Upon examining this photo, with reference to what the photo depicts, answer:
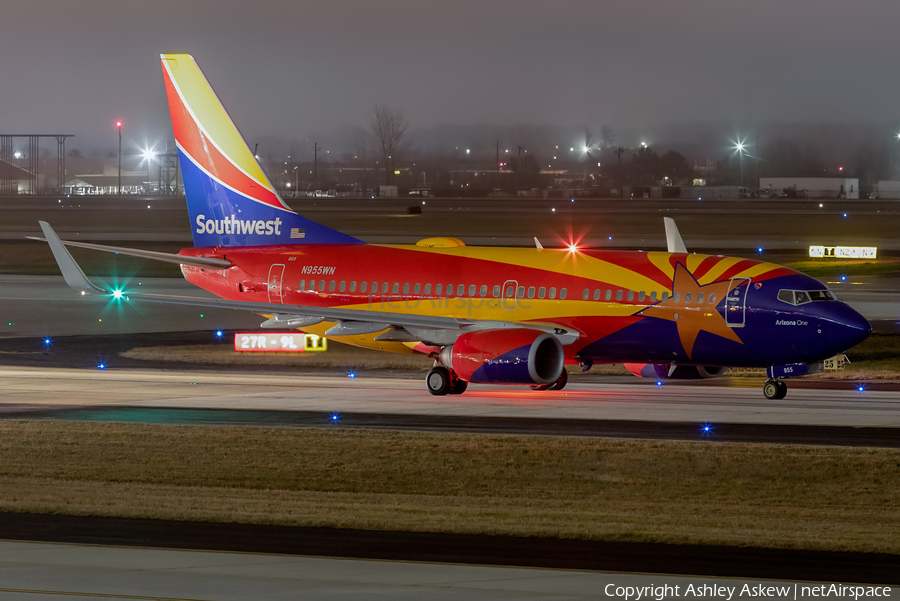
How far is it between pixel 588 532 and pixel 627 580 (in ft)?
10.3

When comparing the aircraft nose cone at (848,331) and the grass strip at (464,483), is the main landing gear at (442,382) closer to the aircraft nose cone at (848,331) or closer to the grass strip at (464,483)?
the grass strip at (464,483)

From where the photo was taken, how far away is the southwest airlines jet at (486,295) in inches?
1309

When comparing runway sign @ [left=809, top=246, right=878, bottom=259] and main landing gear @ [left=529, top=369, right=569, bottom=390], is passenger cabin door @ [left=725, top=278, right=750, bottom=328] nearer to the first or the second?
main landing gear @ [left=529, top=369, right=569, bottom=390]

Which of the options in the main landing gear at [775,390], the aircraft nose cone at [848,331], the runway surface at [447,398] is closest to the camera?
the runway surface at [447,398]

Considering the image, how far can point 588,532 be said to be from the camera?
18703 mm

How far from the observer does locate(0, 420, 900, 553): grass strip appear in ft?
64.2

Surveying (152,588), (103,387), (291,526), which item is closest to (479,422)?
(291,526)

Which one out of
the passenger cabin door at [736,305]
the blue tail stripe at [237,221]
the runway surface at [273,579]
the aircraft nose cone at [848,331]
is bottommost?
the runway surface at [273,579]

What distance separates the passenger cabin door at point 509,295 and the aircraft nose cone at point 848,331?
9465mm

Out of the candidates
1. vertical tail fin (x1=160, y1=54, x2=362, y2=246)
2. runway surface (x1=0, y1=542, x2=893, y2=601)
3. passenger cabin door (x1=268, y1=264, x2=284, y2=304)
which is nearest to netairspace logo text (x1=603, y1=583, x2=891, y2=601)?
runway surface (x1=0, y1=542, x2=893, y2=601)

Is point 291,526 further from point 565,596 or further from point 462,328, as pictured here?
point 462,328

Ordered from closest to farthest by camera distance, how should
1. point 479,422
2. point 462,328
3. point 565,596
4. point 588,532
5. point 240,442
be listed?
point 565,596 → point 588,532 → point 240,442 → point 479,422 → point 462,328

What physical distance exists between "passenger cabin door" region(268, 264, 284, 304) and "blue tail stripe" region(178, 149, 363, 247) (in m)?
1.57

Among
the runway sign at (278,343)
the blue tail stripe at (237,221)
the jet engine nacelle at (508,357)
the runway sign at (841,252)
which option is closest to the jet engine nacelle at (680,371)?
the jet engine nacelle at (508,357)
